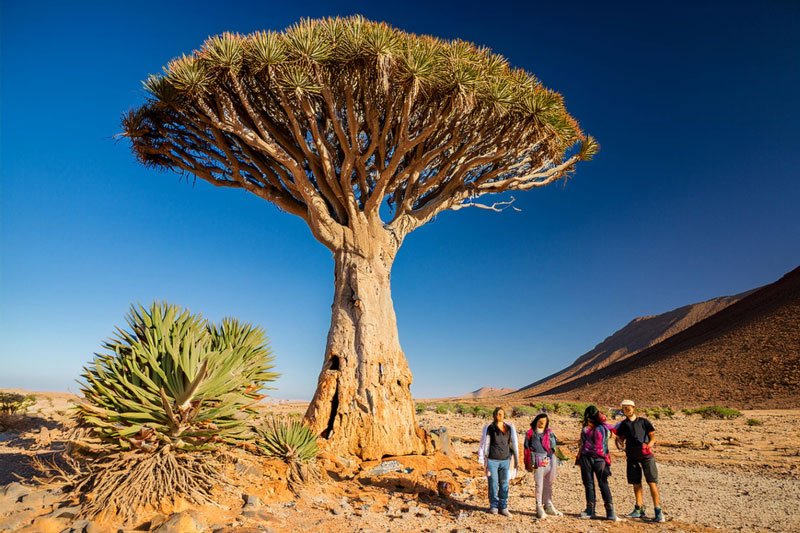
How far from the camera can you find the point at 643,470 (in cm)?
575

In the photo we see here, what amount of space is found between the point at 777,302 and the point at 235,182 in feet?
135

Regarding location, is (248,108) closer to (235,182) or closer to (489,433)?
(235,182)

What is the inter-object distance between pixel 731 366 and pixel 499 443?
30389mm

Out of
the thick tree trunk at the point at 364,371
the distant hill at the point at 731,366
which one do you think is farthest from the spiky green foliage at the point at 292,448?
the distant hill at the point at 731,366

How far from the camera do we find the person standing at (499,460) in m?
5.67

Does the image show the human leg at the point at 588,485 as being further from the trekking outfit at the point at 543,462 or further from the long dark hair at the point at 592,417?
the long dark hair at the point at 592,417

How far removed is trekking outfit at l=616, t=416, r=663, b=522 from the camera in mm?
5613

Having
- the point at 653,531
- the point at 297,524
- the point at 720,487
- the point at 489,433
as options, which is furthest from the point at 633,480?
the point at 297,524

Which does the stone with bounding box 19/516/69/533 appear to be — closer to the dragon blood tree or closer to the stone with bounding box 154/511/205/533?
the stone with bounding box 154/511/205/533

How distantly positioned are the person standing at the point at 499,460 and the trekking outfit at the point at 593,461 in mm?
865

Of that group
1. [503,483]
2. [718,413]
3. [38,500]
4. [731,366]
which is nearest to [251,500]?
[38,500]

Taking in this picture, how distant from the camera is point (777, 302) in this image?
118 ft

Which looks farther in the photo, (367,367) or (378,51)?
(367,367)

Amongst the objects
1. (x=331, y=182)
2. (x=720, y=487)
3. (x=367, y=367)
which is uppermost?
(x=331, y=182)
